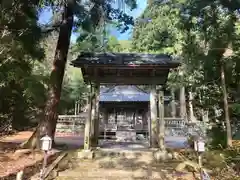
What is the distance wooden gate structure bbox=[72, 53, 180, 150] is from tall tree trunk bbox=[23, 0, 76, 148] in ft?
3.94

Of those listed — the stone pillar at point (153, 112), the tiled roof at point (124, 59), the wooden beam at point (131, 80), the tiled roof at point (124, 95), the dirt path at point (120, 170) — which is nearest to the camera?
the dirt path at point (120, 170)

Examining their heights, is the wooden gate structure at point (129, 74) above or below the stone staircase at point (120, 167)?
above

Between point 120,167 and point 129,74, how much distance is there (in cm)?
369

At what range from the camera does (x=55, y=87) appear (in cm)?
1005

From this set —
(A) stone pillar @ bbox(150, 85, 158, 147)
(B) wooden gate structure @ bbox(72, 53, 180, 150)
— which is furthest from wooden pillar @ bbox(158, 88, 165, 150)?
(A) stone pillar @ bbox(150, 85, 158, 147)

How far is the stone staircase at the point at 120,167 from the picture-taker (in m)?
6.85

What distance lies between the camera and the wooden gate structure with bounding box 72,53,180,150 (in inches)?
353

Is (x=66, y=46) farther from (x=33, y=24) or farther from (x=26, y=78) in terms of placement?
(x=26, y=78)

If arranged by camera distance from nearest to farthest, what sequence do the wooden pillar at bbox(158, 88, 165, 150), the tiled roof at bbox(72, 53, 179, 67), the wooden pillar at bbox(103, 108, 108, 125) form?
1. the wooden pillar at bbox(158, 88, 165, 150)
2. the tiled roof at bbox(72, 53, 179, 67)
3. the wooden pillar at bbox(103, 108, 108, 125)

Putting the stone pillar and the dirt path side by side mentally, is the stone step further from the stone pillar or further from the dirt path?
the stone pillar

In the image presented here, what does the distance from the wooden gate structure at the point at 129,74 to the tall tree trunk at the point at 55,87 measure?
3.94 ft

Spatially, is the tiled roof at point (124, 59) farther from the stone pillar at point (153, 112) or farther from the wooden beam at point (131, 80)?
the stone pillar at point (153, 112)

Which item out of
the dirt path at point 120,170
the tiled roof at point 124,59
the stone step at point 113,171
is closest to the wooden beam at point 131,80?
the tiled roof at point 124,59

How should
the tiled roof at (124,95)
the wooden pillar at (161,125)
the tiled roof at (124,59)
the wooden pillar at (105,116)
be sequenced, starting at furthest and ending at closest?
the wooden pillar at (105,116), the tiled roof at (124,95), the tiled roof at (124,59), the wooden pillar at (161,125)
